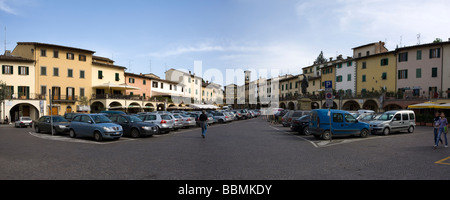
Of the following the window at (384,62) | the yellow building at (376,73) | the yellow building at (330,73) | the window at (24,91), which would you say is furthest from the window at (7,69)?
the window at (384,62)

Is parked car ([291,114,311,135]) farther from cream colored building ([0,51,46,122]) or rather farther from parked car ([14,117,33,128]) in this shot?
cream colored building ([0,51,46,122])

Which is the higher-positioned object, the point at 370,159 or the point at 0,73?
the point at 0,73

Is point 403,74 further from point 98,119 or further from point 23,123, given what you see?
point 23,123

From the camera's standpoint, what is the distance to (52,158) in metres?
9.12

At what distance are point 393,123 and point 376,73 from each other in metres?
30.2

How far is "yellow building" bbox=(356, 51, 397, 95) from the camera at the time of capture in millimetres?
42031

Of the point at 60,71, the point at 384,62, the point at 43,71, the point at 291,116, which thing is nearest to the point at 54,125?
the point at 291,116

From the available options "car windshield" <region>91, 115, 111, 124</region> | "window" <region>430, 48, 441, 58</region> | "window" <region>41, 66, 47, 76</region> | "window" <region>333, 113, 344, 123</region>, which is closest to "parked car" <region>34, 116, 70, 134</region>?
"car windshield" <region>91, 115, 111, 124</region>

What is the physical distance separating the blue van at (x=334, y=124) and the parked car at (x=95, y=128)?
1069 centimetres

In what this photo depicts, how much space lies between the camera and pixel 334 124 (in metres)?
15.0
